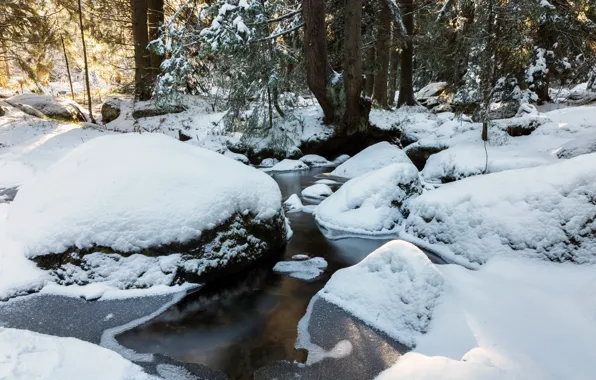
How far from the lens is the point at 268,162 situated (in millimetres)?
12836

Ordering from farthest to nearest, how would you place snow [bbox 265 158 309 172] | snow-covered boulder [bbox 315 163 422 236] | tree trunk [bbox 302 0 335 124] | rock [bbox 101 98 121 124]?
rock [bbox 101 98 121 124]
snow [bbox 265 158 309 172]
tree trunk [bbox 302 0 335 124]
snow-covered boulder [bbox 315 163 422 236]

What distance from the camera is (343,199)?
701 centimetres

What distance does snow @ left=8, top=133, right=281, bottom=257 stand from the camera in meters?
4.21

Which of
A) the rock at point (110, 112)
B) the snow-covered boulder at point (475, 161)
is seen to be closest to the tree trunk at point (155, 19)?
the rock at point (110, 112)

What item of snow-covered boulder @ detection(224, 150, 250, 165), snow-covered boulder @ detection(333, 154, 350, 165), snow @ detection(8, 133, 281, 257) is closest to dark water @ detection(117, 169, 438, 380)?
snow @ detection(8, 133, 281, 257)

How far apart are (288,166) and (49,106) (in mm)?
11360

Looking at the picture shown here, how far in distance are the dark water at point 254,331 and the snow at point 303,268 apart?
14 centimetres

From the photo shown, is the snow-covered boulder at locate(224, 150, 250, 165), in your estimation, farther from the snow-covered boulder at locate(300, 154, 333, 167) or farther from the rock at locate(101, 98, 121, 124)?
the rock at locate(101, 98, 121, 124)

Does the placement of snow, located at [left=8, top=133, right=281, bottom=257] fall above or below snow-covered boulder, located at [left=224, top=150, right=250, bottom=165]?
above

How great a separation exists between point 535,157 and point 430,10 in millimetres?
10639

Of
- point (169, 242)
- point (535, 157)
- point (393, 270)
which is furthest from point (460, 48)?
point (169, 242)

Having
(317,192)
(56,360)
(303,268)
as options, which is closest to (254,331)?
(303,268)

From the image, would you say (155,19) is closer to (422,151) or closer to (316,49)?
(316,49)

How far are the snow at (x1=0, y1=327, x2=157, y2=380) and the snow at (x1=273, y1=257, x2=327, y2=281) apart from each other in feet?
7.70
